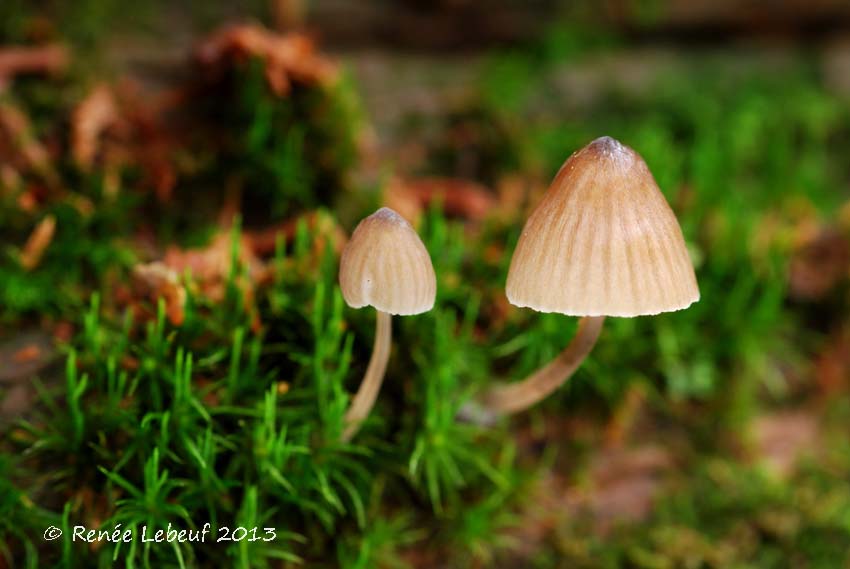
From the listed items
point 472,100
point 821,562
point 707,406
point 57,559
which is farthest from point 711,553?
point 472,100

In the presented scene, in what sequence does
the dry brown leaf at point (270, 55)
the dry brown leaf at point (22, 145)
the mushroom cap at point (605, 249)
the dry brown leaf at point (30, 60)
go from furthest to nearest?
the dry brown leaf at point (30, 60) < the dry brown leaf at point (270, 55) < the dry brown leaf at point (22, 145) < the mushroom cap at point (605, 249)

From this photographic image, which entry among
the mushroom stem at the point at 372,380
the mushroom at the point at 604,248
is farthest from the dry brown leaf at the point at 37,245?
the mushroom at the point at 604,248

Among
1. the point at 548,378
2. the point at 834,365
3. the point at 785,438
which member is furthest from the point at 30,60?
the point at 834,365

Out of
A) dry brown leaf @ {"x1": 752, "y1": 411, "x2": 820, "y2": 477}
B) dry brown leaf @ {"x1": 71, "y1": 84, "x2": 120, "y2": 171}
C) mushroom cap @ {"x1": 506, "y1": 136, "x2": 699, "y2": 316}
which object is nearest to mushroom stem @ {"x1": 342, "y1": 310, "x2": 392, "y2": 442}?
mushroom cap @ {"x1": 506, "y1": 136, "x2": 699, "y2": 316}

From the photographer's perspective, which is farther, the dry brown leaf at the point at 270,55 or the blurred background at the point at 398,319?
the dry brown leaf at the point at 270,55

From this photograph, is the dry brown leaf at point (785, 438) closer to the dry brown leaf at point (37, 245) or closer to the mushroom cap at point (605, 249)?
the mushroom cap at point (605, 249)

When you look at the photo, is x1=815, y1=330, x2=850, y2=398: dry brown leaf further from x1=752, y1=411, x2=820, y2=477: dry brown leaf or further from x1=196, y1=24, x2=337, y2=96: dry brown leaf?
x1=196, y1=24, x2=337, y2=96: dry brown leaf

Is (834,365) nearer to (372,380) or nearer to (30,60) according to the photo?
(372,380)
